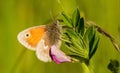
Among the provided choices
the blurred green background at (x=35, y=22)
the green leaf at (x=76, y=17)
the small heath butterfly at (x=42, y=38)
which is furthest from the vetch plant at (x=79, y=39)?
the blurred green background at (x=35, y=22)

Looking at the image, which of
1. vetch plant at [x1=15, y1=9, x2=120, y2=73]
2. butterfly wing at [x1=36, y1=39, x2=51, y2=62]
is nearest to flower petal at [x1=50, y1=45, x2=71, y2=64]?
vetch plant at [x1=15, y1=9, x2=120, y2=73]

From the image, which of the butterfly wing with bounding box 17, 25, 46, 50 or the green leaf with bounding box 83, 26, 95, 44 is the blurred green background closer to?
the butterfly wing with bounding box 17, 25, 46, 50

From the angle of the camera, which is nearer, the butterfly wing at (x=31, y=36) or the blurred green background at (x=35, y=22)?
the butterfly wing at (x=31, y=36)

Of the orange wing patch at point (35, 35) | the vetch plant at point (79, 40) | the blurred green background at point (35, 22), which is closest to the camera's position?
the vetch plant at point (79, 40)

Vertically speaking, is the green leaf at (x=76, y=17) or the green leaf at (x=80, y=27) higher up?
the green leaf at (x=76, y=17)

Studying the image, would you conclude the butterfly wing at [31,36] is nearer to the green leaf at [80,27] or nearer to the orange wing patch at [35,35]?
the orange wing patch at [35,35]

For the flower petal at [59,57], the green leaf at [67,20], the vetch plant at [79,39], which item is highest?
the green leaf at [67,20]

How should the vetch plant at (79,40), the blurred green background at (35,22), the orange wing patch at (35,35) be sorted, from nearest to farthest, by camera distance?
the vetch plant at (79,40) < the orange wing patch at (35,35) < the blurred green background at (35,22)
